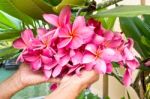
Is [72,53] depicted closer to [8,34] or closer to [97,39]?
[97,39]

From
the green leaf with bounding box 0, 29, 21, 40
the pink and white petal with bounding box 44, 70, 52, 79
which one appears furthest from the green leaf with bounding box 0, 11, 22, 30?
the pink and white petal with bounding box 44, 70, 52, 79

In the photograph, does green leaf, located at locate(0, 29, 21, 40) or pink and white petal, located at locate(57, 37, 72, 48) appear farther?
green leaf, located at locate(0, 29, 21, 40)

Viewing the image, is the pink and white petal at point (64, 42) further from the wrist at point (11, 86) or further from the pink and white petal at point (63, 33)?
the wrist at point (11, 86)

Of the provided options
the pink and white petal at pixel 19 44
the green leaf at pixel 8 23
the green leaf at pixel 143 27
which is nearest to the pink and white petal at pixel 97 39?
the pink and white petal at pixel 19 44

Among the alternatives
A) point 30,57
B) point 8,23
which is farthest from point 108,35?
point 8,23

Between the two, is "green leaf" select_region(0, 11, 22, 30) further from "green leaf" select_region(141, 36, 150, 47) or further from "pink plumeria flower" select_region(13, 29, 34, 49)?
"green leaf" select_region(141, 36, 150, 47)

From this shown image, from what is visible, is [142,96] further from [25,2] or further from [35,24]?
[25,2]
